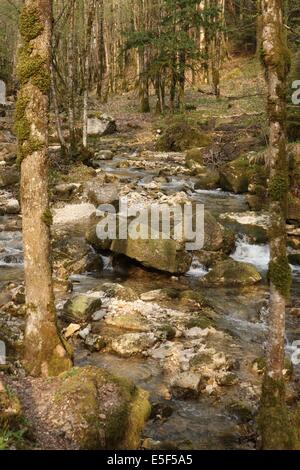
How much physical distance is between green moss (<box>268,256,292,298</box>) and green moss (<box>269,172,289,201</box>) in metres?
0.85

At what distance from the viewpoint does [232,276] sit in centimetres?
1331

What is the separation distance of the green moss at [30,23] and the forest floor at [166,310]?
3036mm

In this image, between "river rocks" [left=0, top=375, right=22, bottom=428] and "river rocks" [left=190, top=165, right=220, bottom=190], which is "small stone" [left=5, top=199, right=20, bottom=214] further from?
"river rocks" [left=0, top=375, right=22, bottom=428]

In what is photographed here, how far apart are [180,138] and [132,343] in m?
21.0

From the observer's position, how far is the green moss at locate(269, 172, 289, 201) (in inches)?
245

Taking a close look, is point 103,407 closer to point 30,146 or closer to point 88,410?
point 88,410

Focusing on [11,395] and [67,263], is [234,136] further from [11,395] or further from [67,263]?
[11,395]

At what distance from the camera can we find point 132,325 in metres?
10.4

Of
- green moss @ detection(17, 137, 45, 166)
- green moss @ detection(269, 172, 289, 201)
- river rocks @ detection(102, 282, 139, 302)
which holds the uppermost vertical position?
green moss @ detection(17, 137, 45, 166)

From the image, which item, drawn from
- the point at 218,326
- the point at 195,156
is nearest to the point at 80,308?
the point at 218,326

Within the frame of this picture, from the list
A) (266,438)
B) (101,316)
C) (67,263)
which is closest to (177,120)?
(67,263)

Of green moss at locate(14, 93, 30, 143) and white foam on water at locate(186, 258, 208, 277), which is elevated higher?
green moss at locate(14, 93, 30, 143)

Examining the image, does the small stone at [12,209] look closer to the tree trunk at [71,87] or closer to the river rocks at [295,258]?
the tree trunk at [71,87]

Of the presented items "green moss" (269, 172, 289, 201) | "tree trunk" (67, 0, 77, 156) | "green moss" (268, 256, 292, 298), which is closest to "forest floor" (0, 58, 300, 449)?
"tree trunk" (67, 0, 77, 156)
